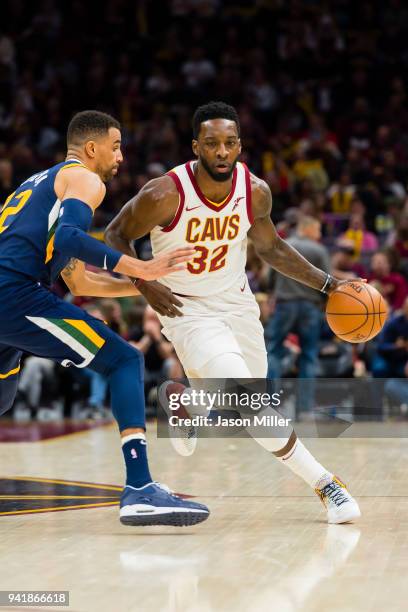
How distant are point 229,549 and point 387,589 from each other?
0.80 m

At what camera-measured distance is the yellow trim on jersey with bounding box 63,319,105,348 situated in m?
4.37

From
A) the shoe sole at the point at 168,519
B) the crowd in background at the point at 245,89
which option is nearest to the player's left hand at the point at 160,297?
the shoe sole at the point at 168,519

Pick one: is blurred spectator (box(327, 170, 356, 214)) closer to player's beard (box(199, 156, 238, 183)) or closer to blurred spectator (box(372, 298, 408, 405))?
blurred spectator (box(372, 298, 408, 405))

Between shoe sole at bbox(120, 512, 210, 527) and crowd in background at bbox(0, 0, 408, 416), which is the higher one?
crowd in background at bbox(0, 0, 408, 416)

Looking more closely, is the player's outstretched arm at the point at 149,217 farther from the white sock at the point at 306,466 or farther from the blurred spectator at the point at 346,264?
the blurred spectator at the point at 346,264

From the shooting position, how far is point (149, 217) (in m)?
4.91

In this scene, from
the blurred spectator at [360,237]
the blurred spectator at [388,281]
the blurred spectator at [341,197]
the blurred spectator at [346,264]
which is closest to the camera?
the blurred spectator at [388,281]

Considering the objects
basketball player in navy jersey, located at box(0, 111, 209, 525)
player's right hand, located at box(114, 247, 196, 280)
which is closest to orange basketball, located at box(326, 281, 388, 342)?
basketball player in navy jersey, located at box(0, 111, 209, 525)

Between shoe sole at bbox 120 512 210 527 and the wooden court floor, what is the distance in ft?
0.18

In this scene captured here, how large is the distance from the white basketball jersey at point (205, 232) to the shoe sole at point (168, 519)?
113 centimetres

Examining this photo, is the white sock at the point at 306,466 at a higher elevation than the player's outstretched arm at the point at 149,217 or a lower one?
lower

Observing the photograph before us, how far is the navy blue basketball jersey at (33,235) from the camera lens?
446 cm

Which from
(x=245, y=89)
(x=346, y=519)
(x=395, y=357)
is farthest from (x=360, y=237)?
(x=346, y=519)

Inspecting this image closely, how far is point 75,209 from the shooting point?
4.25m
